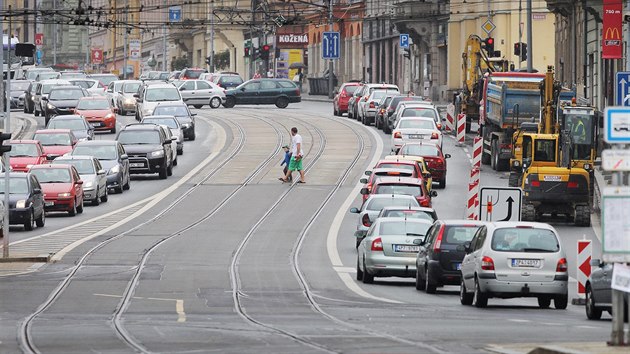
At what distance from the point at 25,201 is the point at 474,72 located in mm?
30941

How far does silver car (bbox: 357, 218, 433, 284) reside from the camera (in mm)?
30000

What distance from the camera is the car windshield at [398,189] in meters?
40.1

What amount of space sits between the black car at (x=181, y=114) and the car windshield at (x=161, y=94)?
5.17m

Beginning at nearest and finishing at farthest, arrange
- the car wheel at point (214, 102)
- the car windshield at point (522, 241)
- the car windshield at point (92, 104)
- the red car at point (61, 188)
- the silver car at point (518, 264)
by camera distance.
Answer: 1. the silver car at point (518, 264)
2. the car windshield at point (522, 241)
3. the red car at point (61, 188)
4. the car windshield at point (92, 104)
5. the car wheel at point (214, 102)

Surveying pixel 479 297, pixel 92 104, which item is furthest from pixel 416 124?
pixel 479 297

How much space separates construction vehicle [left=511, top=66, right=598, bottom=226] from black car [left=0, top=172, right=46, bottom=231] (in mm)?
11812

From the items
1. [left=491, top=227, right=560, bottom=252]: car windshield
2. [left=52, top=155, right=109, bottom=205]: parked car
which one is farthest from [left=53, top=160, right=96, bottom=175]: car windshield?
[left=491, top=227, right=560, bottom=252]: car windshield

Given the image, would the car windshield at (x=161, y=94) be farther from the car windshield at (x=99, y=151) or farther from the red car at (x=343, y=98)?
the car windshield at (x=99, y=151)

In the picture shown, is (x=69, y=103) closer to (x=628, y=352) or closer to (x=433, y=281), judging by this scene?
(x=433, y=281)

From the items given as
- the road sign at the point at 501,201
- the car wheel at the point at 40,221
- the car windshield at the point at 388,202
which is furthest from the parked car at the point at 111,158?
the road sign at the point at 501,201

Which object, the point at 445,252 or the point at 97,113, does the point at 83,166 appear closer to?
the point at 97,113

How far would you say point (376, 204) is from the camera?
120 feet

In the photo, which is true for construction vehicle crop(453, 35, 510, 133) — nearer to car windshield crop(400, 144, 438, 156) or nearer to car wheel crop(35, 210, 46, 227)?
car windshield crop(400, 144, 438, 156)

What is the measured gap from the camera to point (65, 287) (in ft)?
94.9
